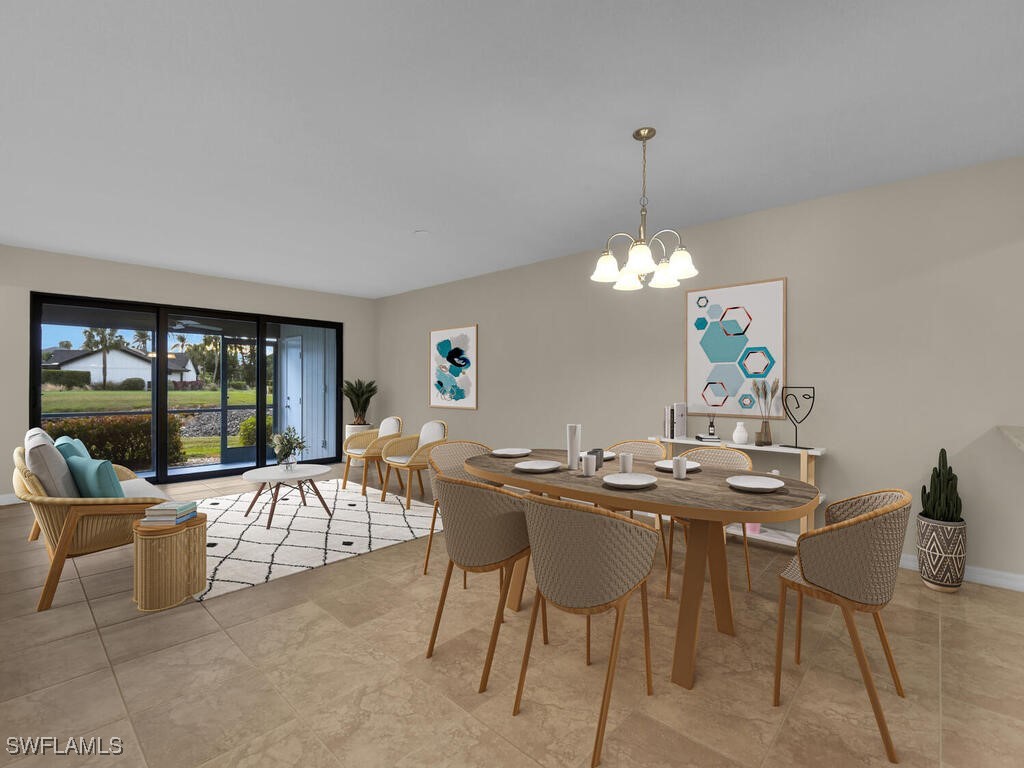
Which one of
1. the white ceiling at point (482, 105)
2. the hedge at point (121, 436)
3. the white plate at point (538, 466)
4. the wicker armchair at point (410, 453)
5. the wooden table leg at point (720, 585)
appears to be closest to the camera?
the white ceiling at point (482, 105)

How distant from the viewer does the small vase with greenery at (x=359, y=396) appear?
705cm

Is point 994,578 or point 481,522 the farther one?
point 994,578

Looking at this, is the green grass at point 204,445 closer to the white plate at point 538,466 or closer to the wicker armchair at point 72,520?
the wicker armchair at point 72,520

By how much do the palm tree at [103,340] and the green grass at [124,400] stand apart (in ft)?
0.55

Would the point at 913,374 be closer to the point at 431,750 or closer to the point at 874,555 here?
the point at 874,555

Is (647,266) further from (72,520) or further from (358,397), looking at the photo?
(358,397)

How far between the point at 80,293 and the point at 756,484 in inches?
259

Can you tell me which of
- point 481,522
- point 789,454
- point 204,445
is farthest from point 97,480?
point 789,454

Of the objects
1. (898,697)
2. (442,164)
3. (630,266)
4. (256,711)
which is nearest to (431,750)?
(256,711)

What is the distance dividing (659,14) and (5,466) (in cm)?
664

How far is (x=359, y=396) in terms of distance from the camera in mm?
7055

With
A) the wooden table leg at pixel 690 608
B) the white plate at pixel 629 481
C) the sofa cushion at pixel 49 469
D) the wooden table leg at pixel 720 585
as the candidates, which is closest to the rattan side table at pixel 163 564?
the sofa cushion at pixel 49 469

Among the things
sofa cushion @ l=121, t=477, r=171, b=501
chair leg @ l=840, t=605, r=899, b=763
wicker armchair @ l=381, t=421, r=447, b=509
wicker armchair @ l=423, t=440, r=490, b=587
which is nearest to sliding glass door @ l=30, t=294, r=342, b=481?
sofa cushion @ l=121, t=477, r=171, b=501

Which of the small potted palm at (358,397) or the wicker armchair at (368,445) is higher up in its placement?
the small potted palm at (358,397)
